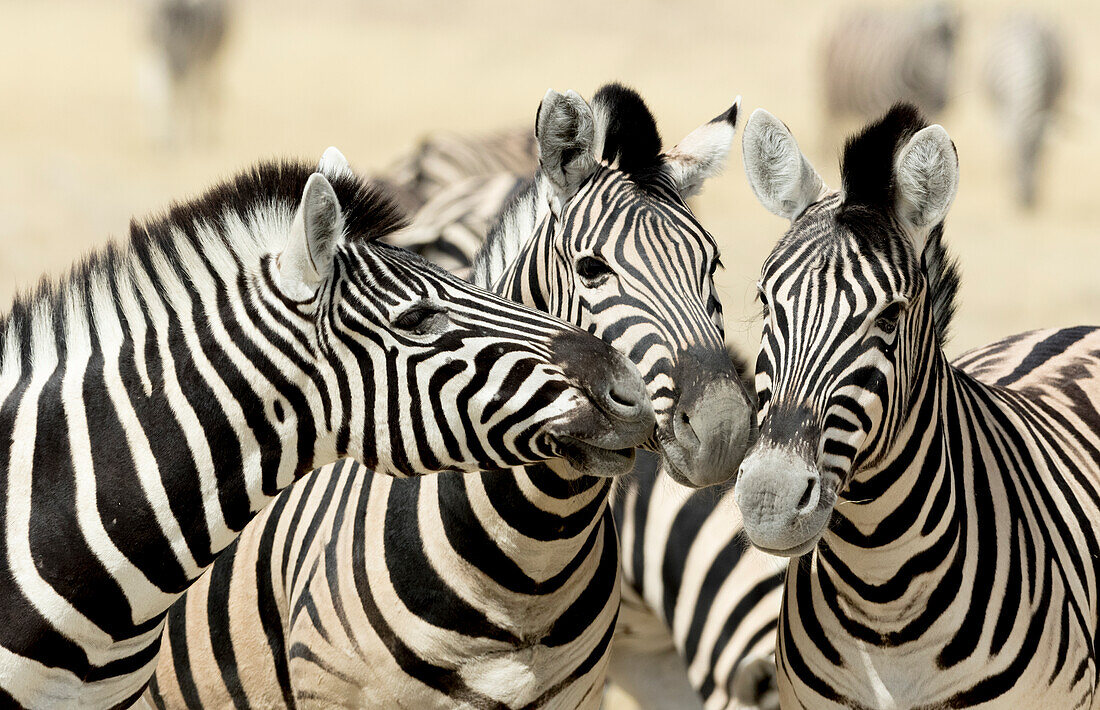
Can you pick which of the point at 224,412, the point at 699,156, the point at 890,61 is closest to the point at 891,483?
the point at 699,156

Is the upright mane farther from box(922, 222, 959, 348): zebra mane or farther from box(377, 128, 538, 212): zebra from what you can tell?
box(377, 128, 538, 212): zebra

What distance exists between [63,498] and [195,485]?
34cm

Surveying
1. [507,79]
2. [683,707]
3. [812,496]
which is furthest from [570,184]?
[507,79]

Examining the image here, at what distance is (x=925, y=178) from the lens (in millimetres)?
3334

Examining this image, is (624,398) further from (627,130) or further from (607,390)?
(627,130)

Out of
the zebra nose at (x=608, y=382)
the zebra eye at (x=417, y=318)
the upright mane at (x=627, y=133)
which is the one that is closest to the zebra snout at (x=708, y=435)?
the zebra nose at (x=608, y=382)

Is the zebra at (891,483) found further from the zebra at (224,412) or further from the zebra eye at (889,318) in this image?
the zebra at (224,412)

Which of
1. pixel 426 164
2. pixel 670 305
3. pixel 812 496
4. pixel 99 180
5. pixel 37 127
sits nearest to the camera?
pixel 812 496

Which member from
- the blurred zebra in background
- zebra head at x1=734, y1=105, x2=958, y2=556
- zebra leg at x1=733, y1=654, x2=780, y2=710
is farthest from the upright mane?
the blurred zebra in background

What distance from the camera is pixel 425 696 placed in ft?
12.0

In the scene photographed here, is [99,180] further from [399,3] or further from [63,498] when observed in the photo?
[399,3]

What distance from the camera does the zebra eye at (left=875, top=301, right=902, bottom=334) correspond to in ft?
10.5

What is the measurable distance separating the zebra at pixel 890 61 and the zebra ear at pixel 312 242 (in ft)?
64.7

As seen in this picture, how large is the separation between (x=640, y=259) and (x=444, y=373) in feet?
2.53
